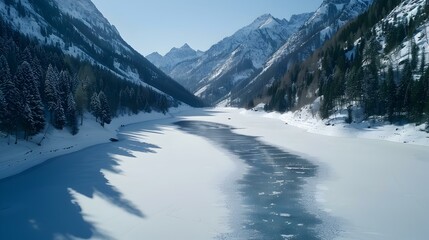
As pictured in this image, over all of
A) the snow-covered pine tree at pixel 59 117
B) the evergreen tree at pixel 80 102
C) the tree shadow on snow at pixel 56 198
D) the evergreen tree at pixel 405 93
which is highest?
the evergreen tree at pixel 405 93

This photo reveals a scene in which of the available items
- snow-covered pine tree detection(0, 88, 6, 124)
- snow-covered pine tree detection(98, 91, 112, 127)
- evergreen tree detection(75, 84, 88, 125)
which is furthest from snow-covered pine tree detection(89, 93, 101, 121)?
snow-covered pine tree detection(0, 88, 6, 124)

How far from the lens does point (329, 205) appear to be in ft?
87.1

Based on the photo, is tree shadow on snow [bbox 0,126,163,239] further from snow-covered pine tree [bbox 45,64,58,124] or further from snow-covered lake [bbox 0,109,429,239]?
snow-covered pine tree [bbox 45,64,58,124]

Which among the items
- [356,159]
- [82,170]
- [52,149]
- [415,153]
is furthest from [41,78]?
[415,153]

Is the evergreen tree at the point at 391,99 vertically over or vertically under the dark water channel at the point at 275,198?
over

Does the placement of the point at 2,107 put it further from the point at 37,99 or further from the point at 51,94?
the point at 51,94

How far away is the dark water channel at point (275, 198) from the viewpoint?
21.6 metres

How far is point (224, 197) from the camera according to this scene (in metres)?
29.5

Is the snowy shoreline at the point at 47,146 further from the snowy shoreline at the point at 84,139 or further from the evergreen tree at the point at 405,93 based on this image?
the evergreen tree at the point at 405,93

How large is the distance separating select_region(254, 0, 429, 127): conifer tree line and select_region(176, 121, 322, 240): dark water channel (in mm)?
34218

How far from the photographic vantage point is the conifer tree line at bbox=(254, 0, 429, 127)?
67.1 metres

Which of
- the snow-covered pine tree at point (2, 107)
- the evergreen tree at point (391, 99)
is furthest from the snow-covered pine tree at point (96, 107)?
the evergreen tree at point (391, 99)

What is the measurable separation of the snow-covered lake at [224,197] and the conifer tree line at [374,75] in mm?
19340

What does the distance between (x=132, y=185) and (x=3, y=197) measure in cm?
1240
